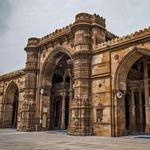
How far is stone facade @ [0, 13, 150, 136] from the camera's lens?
19.1 m

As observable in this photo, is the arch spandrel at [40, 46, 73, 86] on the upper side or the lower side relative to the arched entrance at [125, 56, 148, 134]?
upper

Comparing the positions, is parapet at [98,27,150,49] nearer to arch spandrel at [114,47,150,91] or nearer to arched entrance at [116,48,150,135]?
arch spandrel at [114,47,150,91]

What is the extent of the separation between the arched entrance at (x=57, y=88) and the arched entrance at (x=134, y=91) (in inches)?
259

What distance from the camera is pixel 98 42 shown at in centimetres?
2216

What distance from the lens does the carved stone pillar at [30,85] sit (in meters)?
25.5

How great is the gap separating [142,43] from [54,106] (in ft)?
51.3

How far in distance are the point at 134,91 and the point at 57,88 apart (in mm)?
9883

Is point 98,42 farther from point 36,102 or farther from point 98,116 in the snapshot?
point 36,102

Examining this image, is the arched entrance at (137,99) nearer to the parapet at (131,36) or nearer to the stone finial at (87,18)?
the parapet at (131,36)

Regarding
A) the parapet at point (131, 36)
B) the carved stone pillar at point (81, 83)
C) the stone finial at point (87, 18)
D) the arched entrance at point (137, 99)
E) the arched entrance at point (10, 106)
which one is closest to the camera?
the parapet at point (131, 36)

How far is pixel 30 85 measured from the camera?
2669 cm

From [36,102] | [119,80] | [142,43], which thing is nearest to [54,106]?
[36,102]

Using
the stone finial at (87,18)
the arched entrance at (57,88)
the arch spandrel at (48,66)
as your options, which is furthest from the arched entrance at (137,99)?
the arch spandrel at (48,66)

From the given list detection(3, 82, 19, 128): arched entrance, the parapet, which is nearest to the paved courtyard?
the parapet
